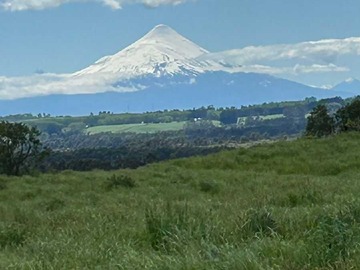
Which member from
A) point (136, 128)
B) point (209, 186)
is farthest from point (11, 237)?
point (136, 128)

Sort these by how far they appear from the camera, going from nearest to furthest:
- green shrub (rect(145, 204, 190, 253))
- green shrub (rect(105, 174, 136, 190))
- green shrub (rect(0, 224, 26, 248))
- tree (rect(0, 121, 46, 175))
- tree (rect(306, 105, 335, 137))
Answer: green shrub (rect(145, 204, 190, 253)) < green shrub (rect(0, 224, 26, 248)) < green shrub (rect(105, 174, 136, 190)) < tree (rect(0, 121, 46, 175)) < tree (rect(306, 105, 335, 137))

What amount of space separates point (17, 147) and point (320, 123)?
64.5 feet

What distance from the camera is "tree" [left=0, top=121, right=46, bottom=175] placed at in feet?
96.9

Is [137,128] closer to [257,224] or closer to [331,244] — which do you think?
[257,224]

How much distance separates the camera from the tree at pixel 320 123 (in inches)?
1560

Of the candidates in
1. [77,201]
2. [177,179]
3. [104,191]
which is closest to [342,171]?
[177,179]

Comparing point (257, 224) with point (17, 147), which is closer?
point (257, 224)

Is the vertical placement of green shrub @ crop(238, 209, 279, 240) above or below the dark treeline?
above

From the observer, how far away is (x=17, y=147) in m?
30.3

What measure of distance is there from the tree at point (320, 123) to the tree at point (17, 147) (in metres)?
17.6

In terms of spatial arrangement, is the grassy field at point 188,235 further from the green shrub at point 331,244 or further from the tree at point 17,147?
the tree at point 17,147

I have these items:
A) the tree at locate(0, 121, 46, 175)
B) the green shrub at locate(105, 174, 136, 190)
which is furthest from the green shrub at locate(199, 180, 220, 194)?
the tree at locate(0, 121, 46, 175)

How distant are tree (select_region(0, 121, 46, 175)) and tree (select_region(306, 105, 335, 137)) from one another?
17638mm

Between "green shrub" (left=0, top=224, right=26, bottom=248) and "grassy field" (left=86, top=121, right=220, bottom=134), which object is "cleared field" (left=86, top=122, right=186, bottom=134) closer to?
"grassy field" (left=86, top=121, right=220, bottom=134)
